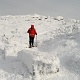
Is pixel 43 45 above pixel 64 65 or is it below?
above

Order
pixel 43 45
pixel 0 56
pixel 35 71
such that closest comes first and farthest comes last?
pixel 35 71
pixel 0 56
pixel 43 45

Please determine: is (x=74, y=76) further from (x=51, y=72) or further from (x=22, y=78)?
(x=22, y=78)

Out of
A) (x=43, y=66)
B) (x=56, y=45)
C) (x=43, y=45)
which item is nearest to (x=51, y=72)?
(x=43, y=66)

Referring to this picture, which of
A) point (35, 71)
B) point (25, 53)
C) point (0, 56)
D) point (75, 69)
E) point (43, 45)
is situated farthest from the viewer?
point (43, 45)

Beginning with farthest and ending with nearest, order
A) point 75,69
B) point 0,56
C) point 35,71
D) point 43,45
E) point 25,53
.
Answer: point 43,45
point 0,56
point 25,53
point 75,69
point 35,71

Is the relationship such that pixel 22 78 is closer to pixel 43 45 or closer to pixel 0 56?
pixel 0 56

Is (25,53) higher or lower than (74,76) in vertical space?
higher

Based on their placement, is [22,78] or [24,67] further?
[24,67]

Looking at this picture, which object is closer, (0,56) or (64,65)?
(64,65)

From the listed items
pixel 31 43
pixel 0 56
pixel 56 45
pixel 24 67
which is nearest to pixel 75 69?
pixel 24 67

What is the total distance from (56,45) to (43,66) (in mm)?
4962

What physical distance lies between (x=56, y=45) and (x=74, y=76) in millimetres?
5000

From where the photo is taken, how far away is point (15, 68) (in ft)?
39.7

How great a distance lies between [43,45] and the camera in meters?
17.0
